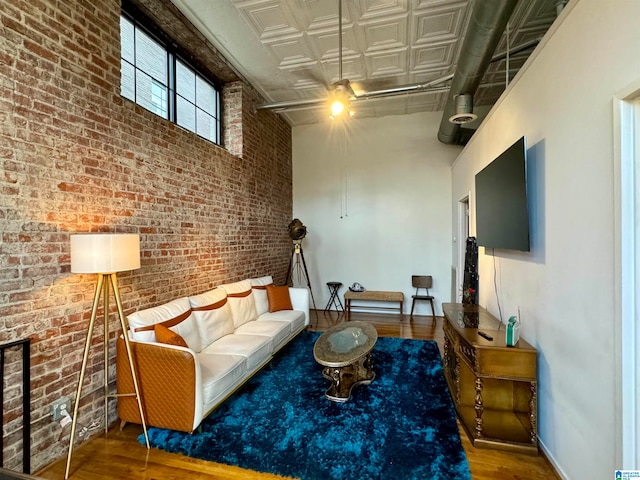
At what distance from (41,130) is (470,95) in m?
4.08

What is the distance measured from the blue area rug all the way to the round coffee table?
95 millimetres

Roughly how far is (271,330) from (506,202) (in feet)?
8.97

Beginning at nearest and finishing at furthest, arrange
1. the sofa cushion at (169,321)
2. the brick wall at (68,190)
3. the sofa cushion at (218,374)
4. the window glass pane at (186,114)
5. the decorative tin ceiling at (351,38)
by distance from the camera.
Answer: the brick wall at (68,190)
the sofa cushion at (218,374)
the sofa cushion at (169,321)
the decorative tin ceiling at (351,38)
the window glass pane at (186,114)

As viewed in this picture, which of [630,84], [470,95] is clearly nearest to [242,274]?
[470,95]

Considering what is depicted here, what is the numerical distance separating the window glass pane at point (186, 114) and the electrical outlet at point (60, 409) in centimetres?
294

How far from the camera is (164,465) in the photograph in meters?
1.91

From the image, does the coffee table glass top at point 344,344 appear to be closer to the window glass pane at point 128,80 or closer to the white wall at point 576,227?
the white wall at point 576,227

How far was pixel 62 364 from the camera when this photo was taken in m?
2.03

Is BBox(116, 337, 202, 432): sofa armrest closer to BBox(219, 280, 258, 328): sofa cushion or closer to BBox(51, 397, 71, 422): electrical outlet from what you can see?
BBox(51, 397, 71, 422): electrical outlet

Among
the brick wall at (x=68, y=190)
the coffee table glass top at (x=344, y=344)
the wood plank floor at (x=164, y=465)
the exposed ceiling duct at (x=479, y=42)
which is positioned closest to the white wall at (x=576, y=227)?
the wood plank floor at (x=164, y=465)

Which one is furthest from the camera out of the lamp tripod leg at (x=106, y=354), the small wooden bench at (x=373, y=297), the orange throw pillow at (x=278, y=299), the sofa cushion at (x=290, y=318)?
the small wooden bench at (x=373, y=297)

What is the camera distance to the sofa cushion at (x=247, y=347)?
2.82 metres

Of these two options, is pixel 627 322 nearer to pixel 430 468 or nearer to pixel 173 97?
pixel 430 468

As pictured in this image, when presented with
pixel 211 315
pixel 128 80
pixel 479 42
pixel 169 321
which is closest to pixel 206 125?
pixel 128 80
